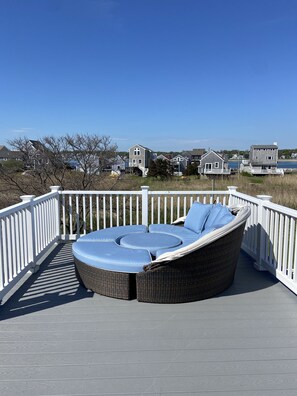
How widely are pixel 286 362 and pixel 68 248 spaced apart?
3494 millimetres

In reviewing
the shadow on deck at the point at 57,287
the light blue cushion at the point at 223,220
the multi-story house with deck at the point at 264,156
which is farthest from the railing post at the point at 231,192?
the multi-story house with deck at the point at 264,156

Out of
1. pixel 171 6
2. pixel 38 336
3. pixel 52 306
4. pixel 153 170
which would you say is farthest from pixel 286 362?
pixel 153 170

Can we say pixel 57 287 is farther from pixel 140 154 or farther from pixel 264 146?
pixel 264 146

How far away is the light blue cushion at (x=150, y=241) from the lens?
308 centimetres

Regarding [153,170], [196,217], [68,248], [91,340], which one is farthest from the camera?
[153,170]

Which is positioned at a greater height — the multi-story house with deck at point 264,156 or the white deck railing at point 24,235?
the multi-story house with deck at point 264,156

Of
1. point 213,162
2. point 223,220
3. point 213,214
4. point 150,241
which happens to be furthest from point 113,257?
point 213,162

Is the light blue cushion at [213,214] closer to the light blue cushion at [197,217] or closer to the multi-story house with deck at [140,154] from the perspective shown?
the light blue cushion at [197,217]

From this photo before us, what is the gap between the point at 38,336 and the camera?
2121 mm

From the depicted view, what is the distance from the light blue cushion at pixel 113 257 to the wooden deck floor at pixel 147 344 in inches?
13.7

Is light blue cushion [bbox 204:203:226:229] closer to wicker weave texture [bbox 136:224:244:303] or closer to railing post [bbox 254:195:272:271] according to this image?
railing post [bbox 254:195:272:271]

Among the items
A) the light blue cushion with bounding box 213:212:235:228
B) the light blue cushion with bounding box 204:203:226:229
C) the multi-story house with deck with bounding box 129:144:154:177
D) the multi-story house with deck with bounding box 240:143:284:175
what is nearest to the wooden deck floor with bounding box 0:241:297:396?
the light blue cushion with bounding box 213:212:235:228

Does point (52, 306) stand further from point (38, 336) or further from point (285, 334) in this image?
point (285, 334)

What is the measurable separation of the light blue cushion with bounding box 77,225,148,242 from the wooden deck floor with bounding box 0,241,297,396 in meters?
0.60
